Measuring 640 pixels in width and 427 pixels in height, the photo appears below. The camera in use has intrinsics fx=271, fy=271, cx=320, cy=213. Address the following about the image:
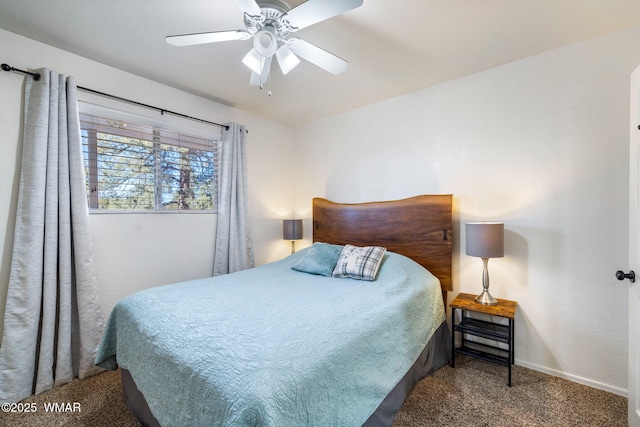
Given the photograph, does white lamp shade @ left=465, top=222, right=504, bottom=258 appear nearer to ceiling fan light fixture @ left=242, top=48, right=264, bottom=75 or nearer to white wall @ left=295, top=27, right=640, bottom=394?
white wall @ left=295, top=27, right=640, bottom=394

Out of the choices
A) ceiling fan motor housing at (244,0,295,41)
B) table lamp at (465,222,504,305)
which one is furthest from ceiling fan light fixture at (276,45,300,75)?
table lamp at (465,222,504,305)

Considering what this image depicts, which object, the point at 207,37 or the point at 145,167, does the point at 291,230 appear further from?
the point at 207,37

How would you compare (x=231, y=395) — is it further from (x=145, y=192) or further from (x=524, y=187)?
(x=524, y=187)

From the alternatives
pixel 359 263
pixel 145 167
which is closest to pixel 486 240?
pixel 359 263

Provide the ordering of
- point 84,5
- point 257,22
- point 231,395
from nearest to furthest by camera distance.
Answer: point 231,395 < point 257,22 < point 84,5

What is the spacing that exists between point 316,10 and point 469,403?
243cm

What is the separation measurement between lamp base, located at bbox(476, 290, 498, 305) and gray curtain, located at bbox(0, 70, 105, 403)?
9.94 ft

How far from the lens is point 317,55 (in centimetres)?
165

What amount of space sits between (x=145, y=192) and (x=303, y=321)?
2068 mm

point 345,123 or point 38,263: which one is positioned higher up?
point 345,123

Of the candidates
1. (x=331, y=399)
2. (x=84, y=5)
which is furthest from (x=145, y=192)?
(x=331, y=399)

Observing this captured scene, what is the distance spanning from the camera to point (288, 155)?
3811 mm

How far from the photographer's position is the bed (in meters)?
0.98

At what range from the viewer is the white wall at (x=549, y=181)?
183cm
